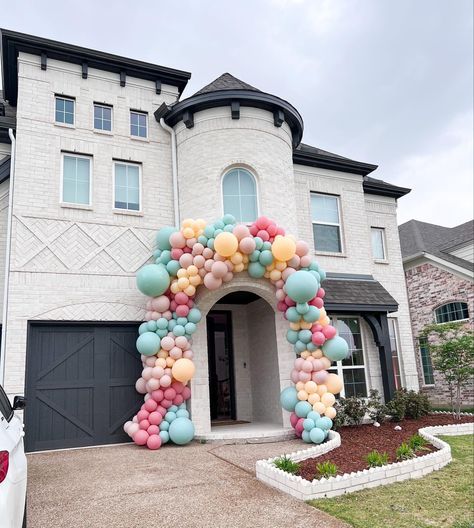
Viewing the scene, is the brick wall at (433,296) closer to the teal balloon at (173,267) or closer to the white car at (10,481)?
the teal balloon at (173,267)

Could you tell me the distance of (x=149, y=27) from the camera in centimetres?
1192

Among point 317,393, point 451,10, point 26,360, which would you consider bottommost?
point 317,393

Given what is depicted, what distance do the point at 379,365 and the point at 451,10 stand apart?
8.53 meters

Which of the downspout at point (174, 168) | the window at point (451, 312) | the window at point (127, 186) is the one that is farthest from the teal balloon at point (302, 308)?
the window at point (451, 312)

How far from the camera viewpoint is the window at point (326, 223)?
13133 millimetres

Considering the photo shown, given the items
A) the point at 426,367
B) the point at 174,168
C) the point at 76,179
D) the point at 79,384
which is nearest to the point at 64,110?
the point at 76,179

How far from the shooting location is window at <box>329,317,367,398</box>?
1209cm

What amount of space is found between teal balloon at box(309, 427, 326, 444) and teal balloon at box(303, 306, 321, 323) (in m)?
2.04

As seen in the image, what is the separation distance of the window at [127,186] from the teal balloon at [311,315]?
471 centimetres

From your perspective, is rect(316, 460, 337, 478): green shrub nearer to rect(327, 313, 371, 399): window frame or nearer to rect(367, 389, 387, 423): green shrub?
rect(367, 389, 387, 423): green shrub

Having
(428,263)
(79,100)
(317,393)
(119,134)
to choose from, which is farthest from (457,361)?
(79,100)

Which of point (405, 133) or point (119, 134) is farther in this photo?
point (405, 133)

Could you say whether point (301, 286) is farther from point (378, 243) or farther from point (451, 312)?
point (451, 312)

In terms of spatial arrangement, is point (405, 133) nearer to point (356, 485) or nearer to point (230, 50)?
point (230, 50)
